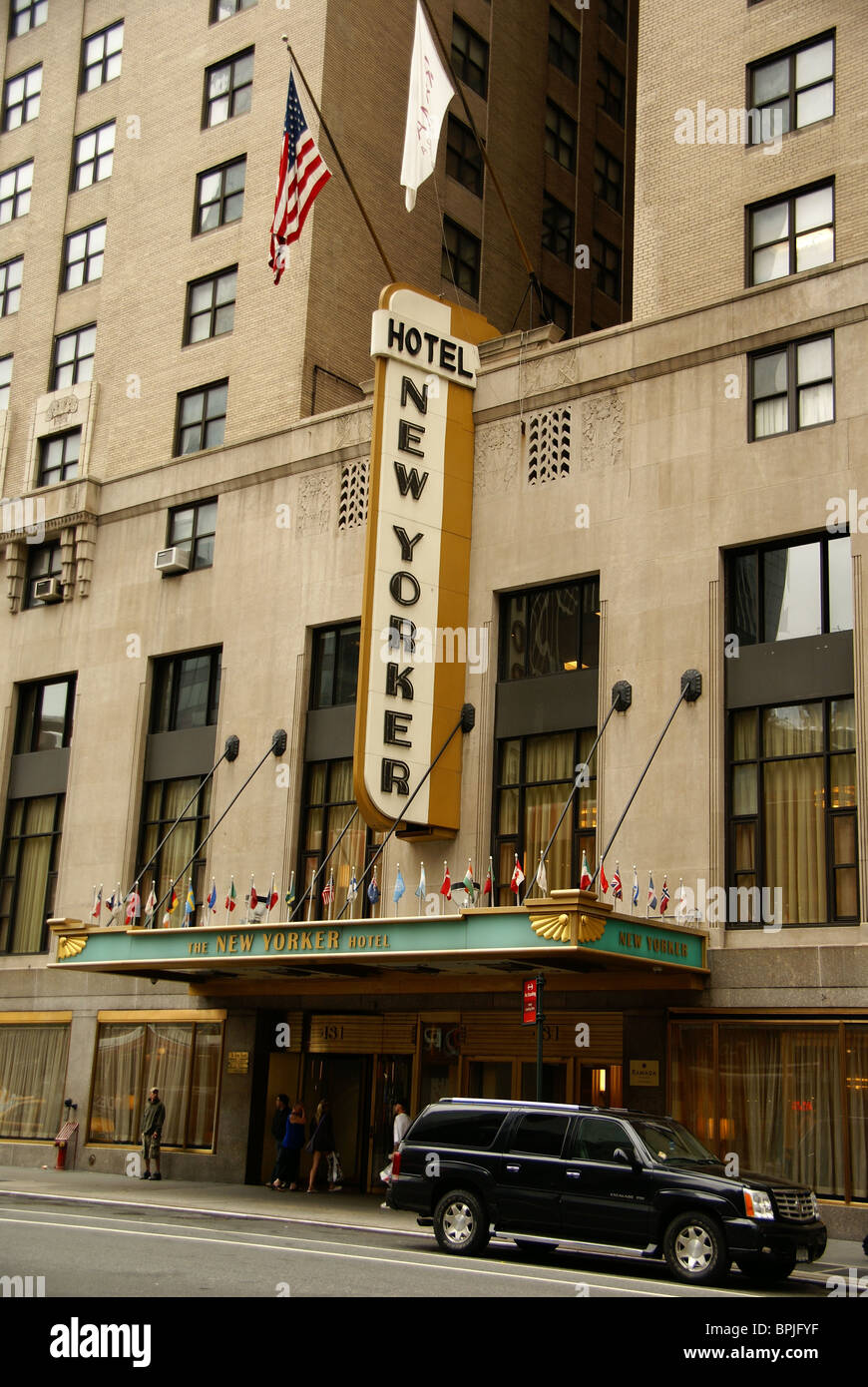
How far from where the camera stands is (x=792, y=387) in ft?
78.9

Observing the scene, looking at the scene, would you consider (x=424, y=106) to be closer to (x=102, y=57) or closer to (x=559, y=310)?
(x=559, y=310)

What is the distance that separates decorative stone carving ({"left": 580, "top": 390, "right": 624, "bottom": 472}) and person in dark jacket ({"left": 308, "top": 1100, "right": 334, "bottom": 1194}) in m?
12.5

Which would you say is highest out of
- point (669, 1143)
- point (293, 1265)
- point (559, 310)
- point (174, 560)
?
point (559, 310)

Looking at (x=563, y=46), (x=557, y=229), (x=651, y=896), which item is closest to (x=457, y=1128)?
(x=651, y=896)

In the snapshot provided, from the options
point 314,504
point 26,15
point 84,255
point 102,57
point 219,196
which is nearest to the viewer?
point 314,504

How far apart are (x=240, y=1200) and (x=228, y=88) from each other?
A: 26.7 metres

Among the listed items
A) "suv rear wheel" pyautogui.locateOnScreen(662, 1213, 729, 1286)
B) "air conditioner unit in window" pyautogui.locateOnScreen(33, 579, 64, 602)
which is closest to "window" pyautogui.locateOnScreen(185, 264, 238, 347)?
"air conditioner unit in window" pyautogui.locateOnScreen(33, 579, 64, 602)

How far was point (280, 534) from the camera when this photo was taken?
3136cm

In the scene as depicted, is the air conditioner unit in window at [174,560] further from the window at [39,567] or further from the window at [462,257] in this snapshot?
the window at [462,257]

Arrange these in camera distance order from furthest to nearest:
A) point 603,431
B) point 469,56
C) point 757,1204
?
point 469,56 < point 603,431 < point 757,1204

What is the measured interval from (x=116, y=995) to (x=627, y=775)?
13.6 metres

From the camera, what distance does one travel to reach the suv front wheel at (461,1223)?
17.2m
